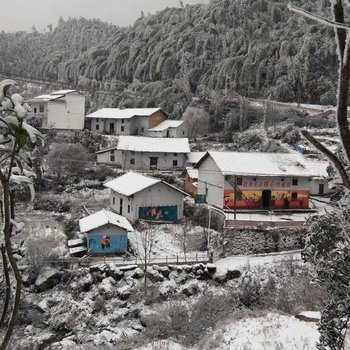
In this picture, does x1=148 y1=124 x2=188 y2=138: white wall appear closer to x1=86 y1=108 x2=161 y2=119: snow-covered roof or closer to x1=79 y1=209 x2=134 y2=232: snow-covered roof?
x1=86 y1=108 x2=161 y2=119: snow-covered roof

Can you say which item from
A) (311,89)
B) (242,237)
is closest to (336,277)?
(242,237)

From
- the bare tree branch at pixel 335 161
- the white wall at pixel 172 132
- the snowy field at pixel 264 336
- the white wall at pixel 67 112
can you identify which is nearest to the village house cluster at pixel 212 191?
the snowy field at pixel 264 336

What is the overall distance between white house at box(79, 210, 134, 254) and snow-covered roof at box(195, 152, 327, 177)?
22.1 ft

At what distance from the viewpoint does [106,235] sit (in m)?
20.0

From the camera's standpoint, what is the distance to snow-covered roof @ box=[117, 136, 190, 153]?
32531 millimetres

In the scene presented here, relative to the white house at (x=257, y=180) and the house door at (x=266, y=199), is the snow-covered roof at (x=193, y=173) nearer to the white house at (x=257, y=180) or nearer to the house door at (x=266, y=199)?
the white house at (x=257, y=180)

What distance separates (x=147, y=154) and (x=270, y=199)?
447 inches

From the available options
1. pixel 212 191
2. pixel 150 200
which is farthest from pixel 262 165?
pixel 150 200

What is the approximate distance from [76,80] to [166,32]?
15843 mm

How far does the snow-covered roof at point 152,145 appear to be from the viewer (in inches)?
1281

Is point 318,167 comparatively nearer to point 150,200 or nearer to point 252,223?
point 252,223

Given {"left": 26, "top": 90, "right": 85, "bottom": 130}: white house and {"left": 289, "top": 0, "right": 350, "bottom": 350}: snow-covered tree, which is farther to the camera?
{"left": 26, "top": 90, "right": 85, "bottom": 130}: white house

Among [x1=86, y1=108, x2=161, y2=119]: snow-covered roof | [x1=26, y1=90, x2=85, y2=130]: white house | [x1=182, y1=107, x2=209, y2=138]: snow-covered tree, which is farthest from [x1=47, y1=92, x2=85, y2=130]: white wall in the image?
[x1=182, y1=107, x2=209, y2=138]: snow-covered tree

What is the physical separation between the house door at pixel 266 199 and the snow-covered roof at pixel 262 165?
1251 mm
